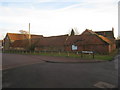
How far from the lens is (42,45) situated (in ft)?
122

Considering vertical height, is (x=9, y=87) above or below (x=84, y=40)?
below

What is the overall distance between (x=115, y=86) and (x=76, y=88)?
6.37 ft

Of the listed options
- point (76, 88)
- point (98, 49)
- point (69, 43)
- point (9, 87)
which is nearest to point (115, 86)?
point (76, 88)

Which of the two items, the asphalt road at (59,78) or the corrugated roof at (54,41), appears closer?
the asphalt road at (59,78)

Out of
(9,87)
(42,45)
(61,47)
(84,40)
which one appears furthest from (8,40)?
(9,87)

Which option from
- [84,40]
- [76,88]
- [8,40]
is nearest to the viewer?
[76,88]

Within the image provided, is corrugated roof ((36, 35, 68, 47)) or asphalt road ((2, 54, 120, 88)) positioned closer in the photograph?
asphalt road ((2, 54, 120, 88))

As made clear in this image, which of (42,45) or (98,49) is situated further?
(42,45)

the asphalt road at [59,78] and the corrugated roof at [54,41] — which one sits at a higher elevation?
the corrugated roof at [54,41]

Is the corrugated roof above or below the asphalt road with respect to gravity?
above

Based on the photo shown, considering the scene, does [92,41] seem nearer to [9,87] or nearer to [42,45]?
[42,45]

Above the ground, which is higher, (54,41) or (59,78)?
(54,41)

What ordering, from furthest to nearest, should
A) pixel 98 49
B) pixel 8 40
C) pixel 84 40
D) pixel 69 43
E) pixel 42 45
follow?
pixel 8 40
pixel 42 45
pixel 69 43
pixel 84 40
pixel 98 49

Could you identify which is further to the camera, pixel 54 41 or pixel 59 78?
pixel 54 41
